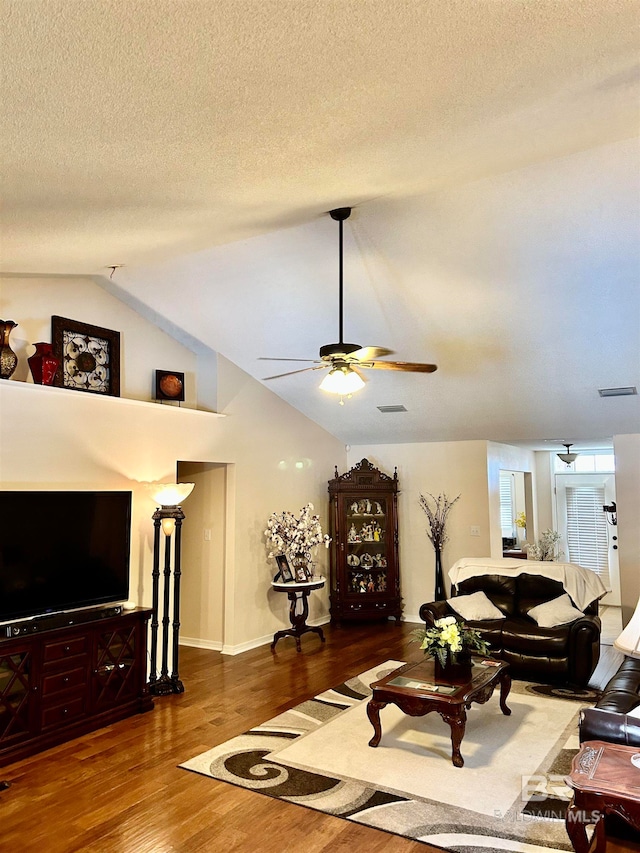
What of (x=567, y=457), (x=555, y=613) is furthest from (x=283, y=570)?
(x=567, y=457)

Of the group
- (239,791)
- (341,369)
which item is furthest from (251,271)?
(239,791)

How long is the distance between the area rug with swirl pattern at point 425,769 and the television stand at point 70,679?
96 centimetres

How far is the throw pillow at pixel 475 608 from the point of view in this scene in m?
6.00

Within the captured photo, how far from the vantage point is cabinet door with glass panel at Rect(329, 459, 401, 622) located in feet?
25.5

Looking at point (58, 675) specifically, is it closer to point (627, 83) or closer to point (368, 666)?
point (368, 666)

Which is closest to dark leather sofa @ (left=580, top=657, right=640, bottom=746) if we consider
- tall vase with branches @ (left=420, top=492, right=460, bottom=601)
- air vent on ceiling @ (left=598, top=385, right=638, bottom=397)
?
air vent on ceiling @ (left=598, top=385, right=638, bottom=397)

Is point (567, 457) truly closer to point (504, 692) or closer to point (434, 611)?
point (434, 611)

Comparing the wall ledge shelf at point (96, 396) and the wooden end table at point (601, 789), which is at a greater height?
the wall ledge shelf at point (96, 396)

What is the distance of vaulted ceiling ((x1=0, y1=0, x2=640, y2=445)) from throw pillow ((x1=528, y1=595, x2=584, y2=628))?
199 centimetres

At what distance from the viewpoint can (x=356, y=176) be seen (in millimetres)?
2990

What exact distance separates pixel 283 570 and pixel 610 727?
4.28 metres

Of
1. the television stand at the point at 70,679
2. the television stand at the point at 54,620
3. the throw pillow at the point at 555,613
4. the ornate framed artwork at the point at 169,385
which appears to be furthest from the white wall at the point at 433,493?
the television stand at the point at 54,620

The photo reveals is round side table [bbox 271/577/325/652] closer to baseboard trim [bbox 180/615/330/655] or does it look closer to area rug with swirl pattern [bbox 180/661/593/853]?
baseboard trim [bbox 180/615/330/655]

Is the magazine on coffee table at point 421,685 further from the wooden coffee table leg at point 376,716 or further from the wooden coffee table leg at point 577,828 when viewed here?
the wooden coffee table leg at point 577,828
